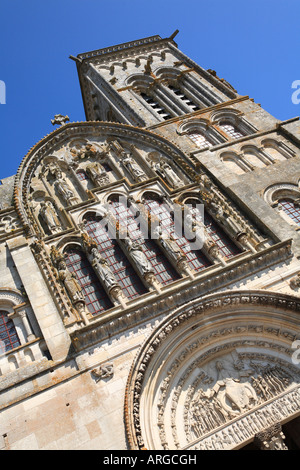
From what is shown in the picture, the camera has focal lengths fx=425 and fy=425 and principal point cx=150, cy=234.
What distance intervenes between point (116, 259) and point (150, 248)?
1.40 metres

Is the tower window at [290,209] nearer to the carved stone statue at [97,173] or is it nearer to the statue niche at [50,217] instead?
the carved stone statue at [97,173]

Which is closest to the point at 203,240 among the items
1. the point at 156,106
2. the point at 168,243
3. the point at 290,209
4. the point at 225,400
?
the point at 168,243

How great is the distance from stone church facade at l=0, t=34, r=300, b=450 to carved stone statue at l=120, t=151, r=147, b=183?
0.08m

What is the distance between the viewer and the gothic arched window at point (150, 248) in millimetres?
15602

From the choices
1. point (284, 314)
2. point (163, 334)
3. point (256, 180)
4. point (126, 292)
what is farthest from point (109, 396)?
point (256, 180)

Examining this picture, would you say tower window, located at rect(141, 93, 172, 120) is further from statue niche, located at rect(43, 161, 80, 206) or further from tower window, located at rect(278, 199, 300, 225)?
tower window, located at rect(278, 199, 300, 225)

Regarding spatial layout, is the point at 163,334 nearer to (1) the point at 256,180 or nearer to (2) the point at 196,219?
(2) the point at 196,219

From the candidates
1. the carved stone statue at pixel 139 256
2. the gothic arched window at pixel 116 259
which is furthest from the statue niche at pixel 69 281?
the carved stone statue at pixel 139 256

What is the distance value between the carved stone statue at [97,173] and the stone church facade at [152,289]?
0.08 m

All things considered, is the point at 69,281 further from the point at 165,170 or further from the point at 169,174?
the point at 165,170

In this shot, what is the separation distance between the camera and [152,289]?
47.7ft

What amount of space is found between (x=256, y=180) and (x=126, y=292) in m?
7.78

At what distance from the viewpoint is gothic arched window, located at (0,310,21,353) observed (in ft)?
46.6

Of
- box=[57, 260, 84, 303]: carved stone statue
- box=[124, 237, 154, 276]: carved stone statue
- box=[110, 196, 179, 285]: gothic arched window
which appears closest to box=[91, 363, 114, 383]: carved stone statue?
box=[57, 260, 84, 303]: carved stone statue
